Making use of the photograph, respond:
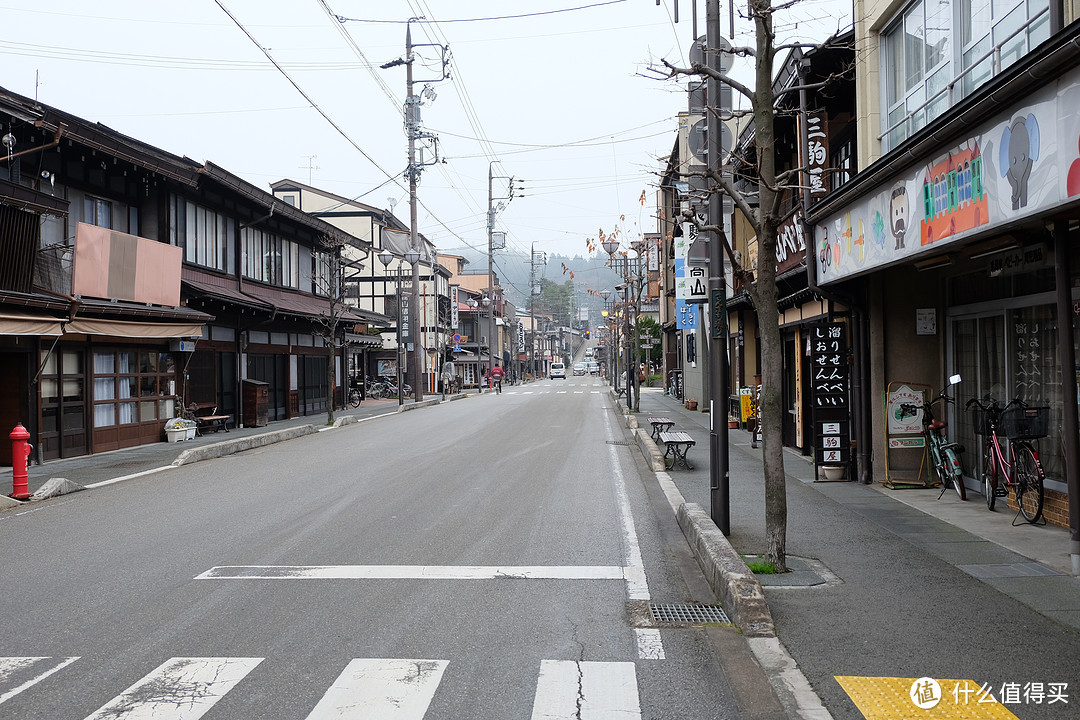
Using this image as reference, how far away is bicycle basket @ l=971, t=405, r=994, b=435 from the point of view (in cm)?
980

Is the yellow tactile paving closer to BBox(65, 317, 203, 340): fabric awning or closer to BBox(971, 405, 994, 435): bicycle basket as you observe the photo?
BBox(971, 405, 994, 435): bicycle basket

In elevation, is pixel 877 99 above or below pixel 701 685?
above

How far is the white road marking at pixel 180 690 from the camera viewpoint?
4.47 metres

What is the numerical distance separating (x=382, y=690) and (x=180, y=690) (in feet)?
3.89

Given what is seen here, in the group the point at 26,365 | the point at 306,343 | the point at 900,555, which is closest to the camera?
the point at 900,555

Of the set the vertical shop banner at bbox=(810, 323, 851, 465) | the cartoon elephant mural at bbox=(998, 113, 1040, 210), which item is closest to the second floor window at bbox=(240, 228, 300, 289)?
the vertical shop banner at bbox=(810, 323, 851, 465)

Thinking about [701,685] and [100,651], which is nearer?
[701,685]

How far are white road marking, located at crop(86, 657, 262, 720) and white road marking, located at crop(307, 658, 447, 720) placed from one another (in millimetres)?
649

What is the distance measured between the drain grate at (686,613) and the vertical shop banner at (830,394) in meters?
6.74

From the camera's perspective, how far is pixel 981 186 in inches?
276

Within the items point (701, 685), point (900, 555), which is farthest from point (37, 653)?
point (900, 555)

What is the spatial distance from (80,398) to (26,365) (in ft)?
6.74

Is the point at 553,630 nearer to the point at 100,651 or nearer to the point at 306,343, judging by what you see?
the point at 100,651

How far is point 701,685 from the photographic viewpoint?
487 centimetres
